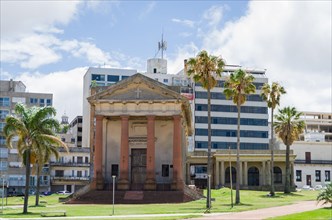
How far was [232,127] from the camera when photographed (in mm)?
131875

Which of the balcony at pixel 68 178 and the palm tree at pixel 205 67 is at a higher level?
the palm tree at pixel 205 67

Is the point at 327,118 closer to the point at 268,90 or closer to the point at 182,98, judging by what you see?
the point at 268,90

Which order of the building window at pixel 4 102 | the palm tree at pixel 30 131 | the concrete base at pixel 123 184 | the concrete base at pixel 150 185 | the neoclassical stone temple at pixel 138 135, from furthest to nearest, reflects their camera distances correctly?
the building window at pixel 4 102
the neoclassical stone temple at pixel 138 135
the concrete base at pixel 123 184
the concrete base at pixel 150 185
the palm tree at pixel 30 131

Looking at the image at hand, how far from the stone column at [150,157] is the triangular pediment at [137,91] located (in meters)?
2.57

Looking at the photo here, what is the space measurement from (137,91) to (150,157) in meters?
7.75

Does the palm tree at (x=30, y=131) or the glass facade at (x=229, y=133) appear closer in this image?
the palm tree at (x=30, y=131)

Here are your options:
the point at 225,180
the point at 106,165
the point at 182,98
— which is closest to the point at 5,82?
the point at 225,180

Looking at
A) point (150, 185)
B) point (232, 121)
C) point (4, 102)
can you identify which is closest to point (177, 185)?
point (150, 185)

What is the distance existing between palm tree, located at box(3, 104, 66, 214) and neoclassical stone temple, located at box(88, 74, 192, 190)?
16.9m

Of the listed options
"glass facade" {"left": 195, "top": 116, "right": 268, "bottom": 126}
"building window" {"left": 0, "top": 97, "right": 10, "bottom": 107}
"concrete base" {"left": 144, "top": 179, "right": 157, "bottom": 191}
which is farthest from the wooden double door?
"glass facade" {"left": 195, "top": 116, "right": 268, "bottom": 126}

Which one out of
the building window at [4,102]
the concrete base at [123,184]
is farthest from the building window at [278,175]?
the building window at [4,102]

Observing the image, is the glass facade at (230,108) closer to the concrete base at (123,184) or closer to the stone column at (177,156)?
the stone column at (177,156)

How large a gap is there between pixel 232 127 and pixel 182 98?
71817 mm

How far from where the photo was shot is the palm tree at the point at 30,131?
44.3 meters
